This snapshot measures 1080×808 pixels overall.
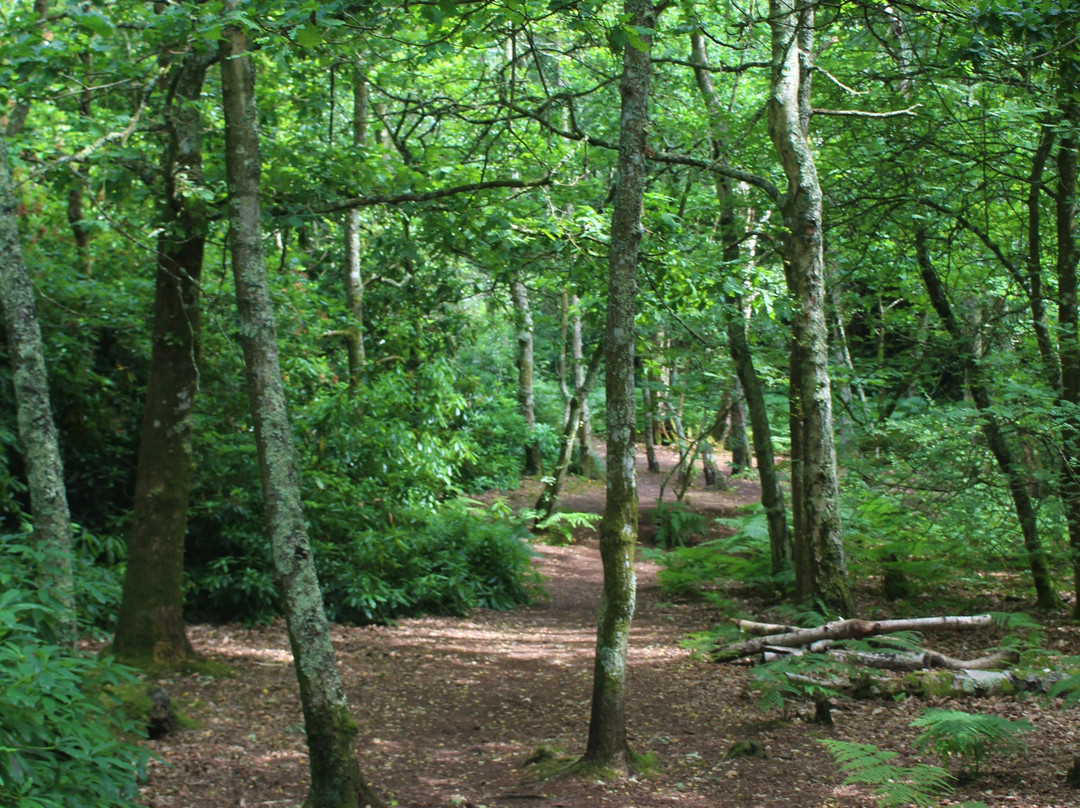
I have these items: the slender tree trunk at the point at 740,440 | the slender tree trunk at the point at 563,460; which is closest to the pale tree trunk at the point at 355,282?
the slender tree trunk at the point at 563,460

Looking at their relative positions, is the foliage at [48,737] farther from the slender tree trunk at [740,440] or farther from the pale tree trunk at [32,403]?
the slender tree trunk at [740,440]

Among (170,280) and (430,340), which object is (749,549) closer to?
(430,340)

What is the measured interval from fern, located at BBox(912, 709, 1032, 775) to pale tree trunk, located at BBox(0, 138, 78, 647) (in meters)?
4.95

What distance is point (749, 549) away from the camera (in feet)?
38.3

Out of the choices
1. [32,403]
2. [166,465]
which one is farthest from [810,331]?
[32,403]

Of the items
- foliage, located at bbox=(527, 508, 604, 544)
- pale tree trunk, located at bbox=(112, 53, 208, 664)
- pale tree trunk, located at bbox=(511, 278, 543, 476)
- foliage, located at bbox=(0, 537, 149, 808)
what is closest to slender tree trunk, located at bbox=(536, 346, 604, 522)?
foliage, located at bbox=(527, 508, 604, 544)

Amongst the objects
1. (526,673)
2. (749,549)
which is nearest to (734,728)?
(526,673)

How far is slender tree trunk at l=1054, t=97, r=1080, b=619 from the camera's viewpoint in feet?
22.4

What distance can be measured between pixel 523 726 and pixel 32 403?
4.39 metres

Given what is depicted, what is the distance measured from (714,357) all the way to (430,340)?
16.1 ft

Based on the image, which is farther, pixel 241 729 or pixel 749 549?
pixel 749 549

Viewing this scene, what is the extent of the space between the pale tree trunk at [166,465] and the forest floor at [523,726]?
0.59 m

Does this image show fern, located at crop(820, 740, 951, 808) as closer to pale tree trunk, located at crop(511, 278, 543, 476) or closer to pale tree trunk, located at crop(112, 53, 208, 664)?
pale tree trunk, located at crop(112, 53, 208, 664)

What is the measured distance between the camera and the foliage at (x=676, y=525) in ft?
47.2
